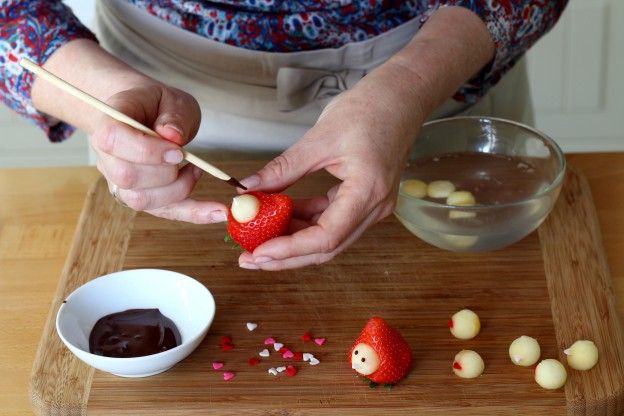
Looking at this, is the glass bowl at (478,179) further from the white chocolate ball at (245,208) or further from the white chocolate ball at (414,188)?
the white chocolate ball at (245,208)

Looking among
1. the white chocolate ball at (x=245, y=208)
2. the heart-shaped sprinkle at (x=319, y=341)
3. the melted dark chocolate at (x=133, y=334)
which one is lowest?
the heart-shaped sprinkle at (x=319, y=341)

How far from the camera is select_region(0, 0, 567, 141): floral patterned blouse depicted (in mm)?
1340

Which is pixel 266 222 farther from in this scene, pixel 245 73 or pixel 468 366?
pixel 245 73

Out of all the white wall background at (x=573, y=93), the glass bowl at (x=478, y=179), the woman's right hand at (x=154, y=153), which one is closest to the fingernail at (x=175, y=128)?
the woman's right hand at (x=154, y=153)

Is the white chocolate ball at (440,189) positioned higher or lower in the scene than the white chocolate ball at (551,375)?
lower

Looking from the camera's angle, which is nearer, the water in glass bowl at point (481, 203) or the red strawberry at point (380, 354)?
the red strawberry at point (380, 354)

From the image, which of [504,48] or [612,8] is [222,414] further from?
[612,8]

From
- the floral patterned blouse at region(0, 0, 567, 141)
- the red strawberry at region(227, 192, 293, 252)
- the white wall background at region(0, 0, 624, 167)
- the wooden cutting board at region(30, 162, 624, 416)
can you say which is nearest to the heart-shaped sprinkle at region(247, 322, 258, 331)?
the wooden cutting board at region(30, 162, 624, 416)

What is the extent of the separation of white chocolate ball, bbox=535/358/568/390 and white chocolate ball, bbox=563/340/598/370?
3 centimetres

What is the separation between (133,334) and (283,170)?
0.26 metres

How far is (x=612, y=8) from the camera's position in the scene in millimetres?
2668

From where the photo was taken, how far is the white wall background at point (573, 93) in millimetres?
2693

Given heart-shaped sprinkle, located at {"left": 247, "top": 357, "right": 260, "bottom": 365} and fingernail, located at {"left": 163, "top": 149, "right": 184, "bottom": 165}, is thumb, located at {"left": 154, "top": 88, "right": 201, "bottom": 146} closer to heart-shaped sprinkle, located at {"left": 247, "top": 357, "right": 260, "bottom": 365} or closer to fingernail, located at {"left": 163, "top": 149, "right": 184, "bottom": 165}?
fingernail, located at {"left": 163, "top": 149, "right": 184, "bottom": 165}

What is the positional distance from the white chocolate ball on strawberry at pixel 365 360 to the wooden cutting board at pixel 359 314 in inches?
1.1
